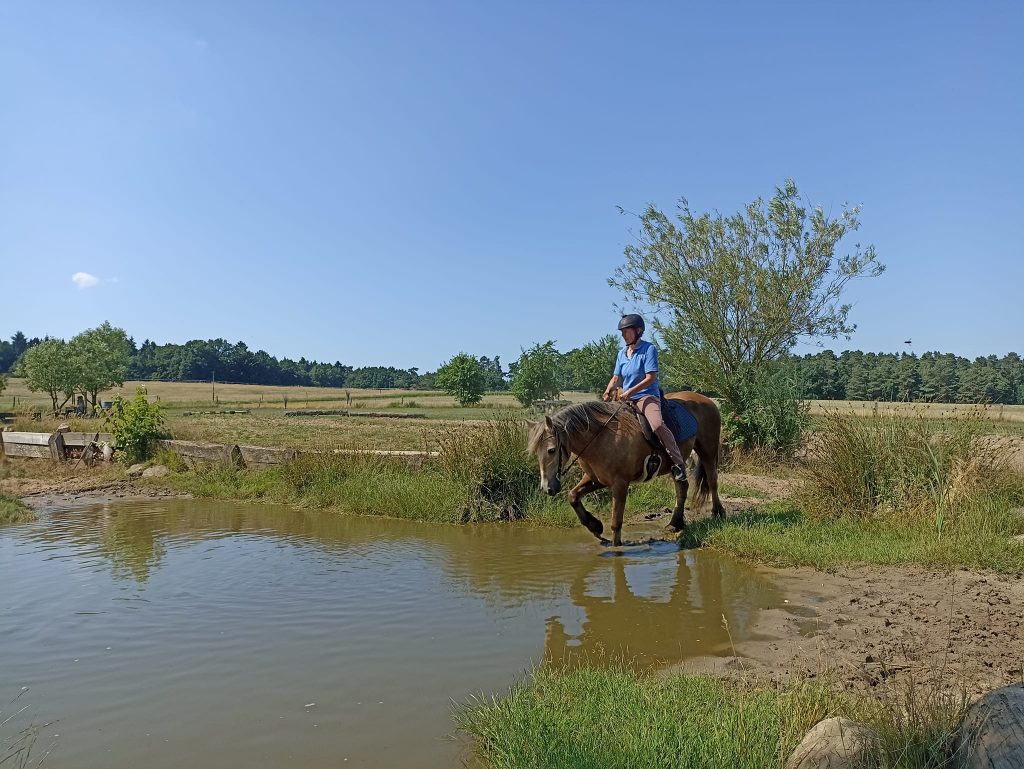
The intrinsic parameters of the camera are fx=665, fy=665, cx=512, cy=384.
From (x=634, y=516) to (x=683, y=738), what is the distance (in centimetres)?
725

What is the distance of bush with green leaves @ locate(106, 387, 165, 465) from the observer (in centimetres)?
1531

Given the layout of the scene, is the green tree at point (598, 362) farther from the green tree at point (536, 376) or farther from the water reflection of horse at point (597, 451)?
the water reflection of horse at point (597, 451)

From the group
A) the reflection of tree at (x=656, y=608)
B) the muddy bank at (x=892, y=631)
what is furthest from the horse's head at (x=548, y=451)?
the muddy bank at (x=892, y=631)

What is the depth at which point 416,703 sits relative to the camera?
4.21m

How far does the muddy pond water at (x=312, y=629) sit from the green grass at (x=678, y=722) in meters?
0.39

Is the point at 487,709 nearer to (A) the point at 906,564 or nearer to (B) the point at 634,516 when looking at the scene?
(A) the point at 906,564

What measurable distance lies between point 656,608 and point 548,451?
8.05ft

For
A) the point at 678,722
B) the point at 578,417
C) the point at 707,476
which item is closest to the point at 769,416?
the point at 707,476

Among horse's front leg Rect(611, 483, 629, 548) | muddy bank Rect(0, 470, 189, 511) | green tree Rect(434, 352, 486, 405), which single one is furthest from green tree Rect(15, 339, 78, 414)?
horse's front leg Rect(611, 483, 629, 548)

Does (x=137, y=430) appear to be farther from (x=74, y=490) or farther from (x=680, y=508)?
(x=680, y=508)

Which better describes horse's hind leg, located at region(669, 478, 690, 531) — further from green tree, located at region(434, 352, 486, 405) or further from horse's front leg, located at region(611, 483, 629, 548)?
green tree, located at region(434, 352, 486, 405)

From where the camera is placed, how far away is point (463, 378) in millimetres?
57219

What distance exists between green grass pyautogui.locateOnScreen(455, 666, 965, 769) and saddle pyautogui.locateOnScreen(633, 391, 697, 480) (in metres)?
4.71

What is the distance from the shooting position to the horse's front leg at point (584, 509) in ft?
27.8
